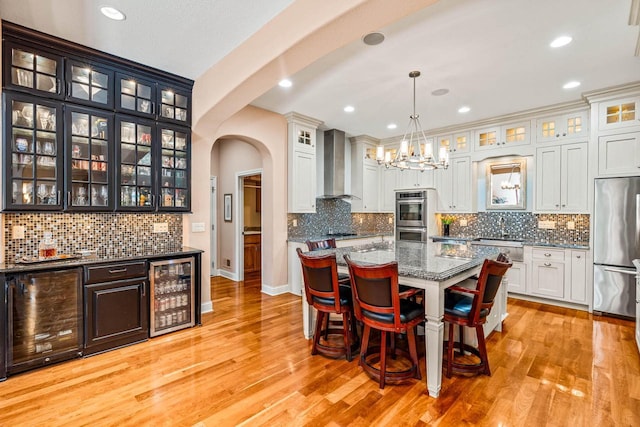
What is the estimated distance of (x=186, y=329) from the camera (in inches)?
142

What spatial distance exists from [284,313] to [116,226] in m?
2.28

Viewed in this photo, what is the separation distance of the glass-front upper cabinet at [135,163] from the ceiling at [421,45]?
2.32ft

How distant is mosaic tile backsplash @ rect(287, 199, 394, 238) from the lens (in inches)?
219

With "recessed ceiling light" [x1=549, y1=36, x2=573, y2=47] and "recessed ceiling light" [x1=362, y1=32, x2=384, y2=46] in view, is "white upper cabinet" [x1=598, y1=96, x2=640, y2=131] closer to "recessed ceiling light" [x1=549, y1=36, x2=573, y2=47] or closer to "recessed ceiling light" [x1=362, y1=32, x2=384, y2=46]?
"recessed ceiling light" [x1=549, y1=36, x2=573, y2=47]

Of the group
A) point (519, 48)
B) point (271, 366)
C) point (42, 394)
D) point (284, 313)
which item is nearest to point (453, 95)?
point (519, 48)

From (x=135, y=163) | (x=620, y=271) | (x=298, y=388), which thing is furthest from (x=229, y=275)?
(x=620, y=271)

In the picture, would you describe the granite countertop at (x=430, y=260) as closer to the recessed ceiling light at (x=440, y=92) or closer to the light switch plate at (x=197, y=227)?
the light switch plate at (x=197, y=227)

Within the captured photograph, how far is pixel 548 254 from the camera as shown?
4.56 metres

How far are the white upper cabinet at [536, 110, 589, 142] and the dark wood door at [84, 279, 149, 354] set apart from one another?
591cm

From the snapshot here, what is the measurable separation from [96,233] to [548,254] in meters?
5.92

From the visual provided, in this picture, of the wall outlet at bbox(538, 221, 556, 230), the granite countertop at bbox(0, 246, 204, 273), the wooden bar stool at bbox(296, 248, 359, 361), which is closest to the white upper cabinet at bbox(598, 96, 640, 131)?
the wall outlet at bbox(538, 221, 556, 230)

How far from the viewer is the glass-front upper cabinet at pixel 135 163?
3.33 metres

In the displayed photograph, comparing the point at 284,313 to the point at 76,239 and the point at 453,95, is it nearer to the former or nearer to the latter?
the point at 76,239

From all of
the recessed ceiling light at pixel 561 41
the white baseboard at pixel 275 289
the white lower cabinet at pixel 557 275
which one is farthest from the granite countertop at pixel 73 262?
the white lower cabinet at pixel 557 275
